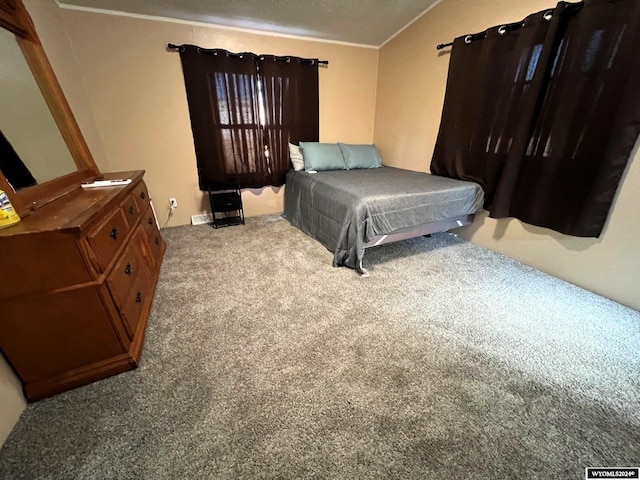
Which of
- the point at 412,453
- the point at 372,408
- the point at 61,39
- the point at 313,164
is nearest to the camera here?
the point at 412,453

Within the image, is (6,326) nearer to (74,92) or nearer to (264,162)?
(74,92)

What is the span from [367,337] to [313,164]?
2.14 meters

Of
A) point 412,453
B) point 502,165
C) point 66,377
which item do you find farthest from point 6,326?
point 502,165

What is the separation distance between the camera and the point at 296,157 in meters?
3.10

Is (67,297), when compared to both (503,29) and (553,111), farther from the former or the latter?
(503,29)

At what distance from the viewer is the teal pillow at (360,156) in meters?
3.13

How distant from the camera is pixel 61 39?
2037mm

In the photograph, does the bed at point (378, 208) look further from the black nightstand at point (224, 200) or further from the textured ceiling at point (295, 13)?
the textured ceiling at point (295, 13)

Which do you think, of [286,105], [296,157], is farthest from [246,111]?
[296,157]

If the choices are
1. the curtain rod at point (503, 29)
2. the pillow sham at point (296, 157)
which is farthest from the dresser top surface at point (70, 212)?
the curtain rod at point (503, 29)

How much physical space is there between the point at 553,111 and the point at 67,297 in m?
3.10

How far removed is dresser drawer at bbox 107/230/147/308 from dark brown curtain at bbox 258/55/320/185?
6.34ft

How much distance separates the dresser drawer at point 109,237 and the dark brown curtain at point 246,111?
1.62 m

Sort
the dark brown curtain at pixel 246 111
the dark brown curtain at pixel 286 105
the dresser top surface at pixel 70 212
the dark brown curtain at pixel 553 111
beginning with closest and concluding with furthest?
1. the dresser top surface at pixel 70 212
2. the dark brown curtain at pixel 553 111
3. the dark brown curtain at pixel 246 111
4. the dark brown curtain at pixel 286 105
